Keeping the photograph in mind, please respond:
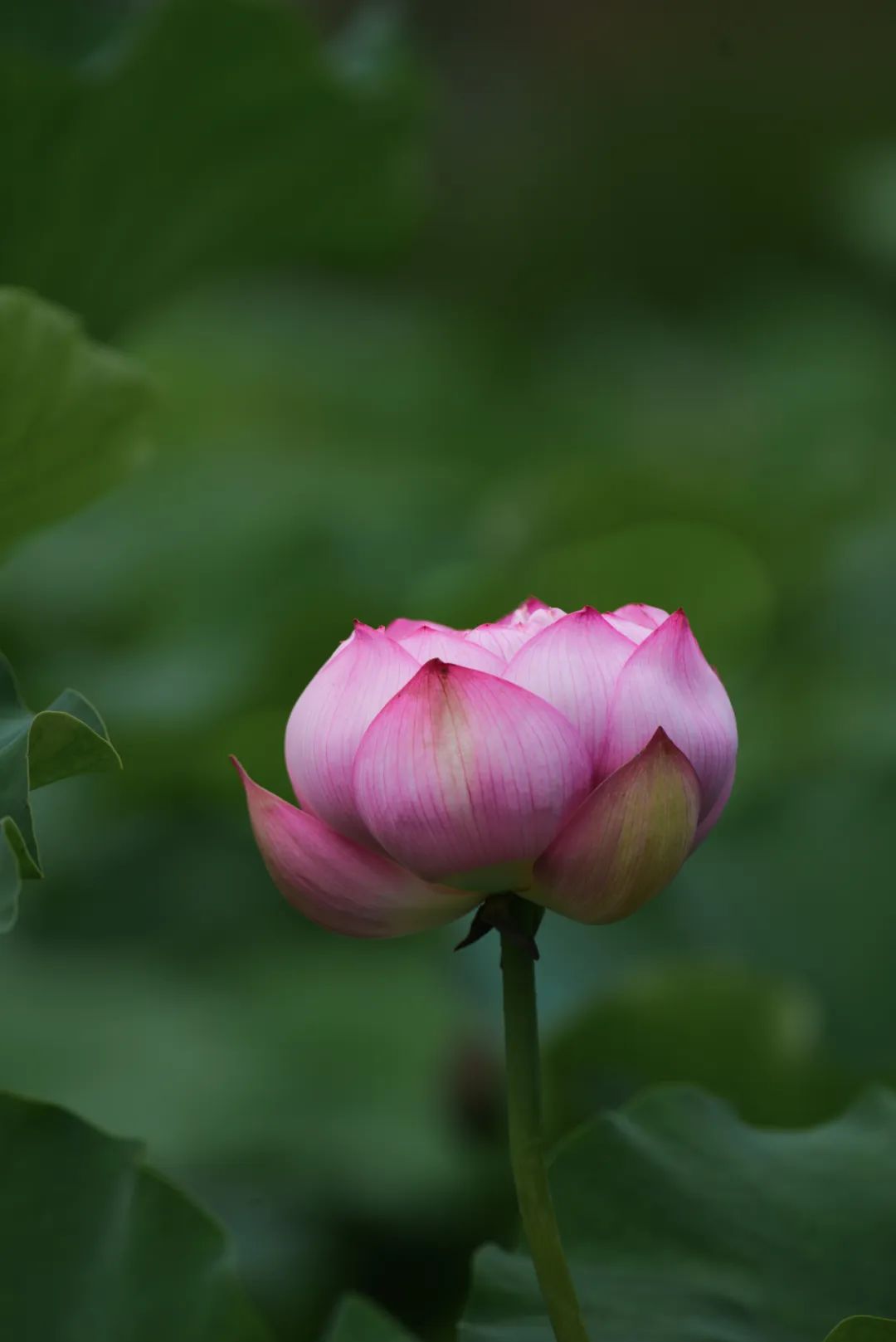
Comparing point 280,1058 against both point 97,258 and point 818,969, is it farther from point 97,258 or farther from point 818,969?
point 97,258

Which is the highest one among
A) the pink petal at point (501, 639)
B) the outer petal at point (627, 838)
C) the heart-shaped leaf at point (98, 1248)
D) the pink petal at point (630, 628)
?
the pink petal at point (630, 628)

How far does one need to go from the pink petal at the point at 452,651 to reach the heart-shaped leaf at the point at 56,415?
0.79 feet

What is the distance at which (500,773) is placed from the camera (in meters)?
0.36

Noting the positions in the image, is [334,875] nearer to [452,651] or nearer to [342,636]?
[452,651]

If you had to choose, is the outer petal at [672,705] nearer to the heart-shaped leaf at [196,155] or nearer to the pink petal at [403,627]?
the pink petal at [403,627]

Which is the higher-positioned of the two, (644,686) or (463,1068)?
(463,1068)

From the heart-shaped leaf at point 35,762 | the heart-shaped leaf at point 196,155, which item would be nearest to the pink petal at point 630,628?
the heart-shaped leaf at point 35,762

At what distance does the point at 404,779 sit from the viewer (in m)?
0.36

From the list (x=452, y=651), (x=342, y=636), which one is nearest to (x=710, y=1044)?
(x=342, y=636)

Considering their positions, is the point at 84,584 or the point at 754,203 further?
the point at 754,203

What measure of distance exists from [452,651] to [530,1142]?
0.11 meters

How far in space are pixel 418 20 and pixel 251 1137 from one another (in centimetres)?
383

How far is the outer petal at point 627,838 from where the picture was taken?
0.36m

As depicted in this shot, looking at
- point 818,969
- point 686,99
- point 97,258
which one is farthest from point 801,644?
point 686,99
